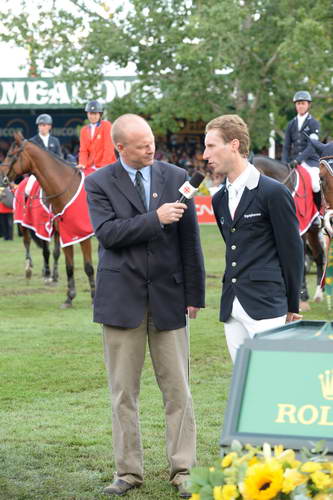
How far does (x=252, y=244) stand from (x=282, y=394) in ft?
5.89

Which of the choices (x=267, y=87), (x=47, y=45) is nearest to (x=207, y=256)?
(x=267, y=87)

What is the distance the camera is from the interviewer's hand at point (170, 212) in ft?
17.2

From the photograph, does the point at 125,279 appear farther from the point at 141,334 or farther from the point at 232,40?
the point at 232,40

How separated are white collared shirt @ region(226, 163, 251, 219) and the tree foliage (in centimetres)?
2287

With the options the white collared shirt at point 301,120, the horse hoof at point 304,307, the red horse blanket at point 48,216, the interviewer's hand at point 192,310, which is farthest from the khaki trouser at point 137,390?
the white collared shirt at point 301,120

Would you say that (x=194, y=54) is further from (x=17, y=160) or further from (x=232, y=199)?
(x=232, y=199)

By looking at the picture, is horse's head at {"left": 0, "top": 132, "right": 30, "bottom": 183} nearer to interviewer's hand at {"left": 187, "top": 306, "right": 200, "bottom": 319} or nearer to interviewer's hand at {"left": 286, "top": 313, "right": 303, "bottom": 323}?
interviewer's hand at {"left": 187, "top": 306, "right": 200, "bottom": 319}

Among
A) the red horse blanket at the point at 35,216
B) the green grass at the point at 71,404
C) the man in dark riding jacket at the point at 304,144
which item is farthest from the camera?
the red horse blanket at the point at 35,216

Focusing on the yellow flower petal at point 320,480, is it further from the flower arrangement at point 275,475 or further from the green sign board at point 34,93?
the green sign board at point 34,93

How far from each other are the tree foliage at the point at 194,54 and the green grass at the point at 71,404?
15.7 m

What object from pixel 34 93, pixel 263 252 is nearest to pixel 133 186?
pixel 263 252

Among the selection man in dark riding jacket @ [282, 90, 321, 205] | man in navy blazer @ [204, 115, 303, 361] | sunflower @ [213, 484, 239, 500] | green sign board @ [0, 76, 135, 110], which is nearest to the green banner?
sunflower @ [213, 484, 239, 500]

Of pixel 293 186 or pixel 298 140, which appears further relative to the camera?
pixel 298 140

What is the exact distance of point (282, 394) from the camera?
3.52 meters
